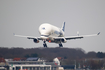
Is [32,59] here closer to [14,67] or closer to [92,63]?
[14,67]

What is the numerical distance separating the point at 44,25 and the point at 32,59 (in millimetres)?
24207

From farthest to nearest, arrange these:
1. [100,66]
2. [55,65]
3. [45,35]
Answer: [55,65] → [100,66] → [45,35]

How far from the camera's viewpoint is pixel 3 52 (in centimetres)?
10469

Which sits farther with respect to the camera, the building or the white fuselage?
the building

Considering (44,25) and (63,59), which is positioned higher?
(44,25)

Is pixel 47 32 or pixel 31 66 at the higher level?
pixel 47 32

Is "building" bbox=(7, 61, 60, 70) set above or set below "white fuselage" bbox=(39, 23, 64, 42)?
below

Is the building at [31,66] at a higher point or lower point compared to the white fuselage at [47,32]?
lower

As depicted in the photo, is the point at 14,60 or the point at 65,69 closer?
the point at 65,69

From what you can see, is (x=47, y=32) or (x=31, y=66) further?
(x=31, y=66)

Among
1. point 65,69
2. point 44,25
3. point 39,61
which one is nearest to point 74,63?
point 65,69

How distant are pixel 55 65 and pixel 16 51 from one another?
1388cm

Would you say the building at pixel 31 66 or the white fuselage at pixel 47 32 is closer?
the white fuselage at pixel 47 32

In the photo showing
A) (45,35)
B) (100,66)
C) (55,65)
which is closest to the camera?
(45,35)
